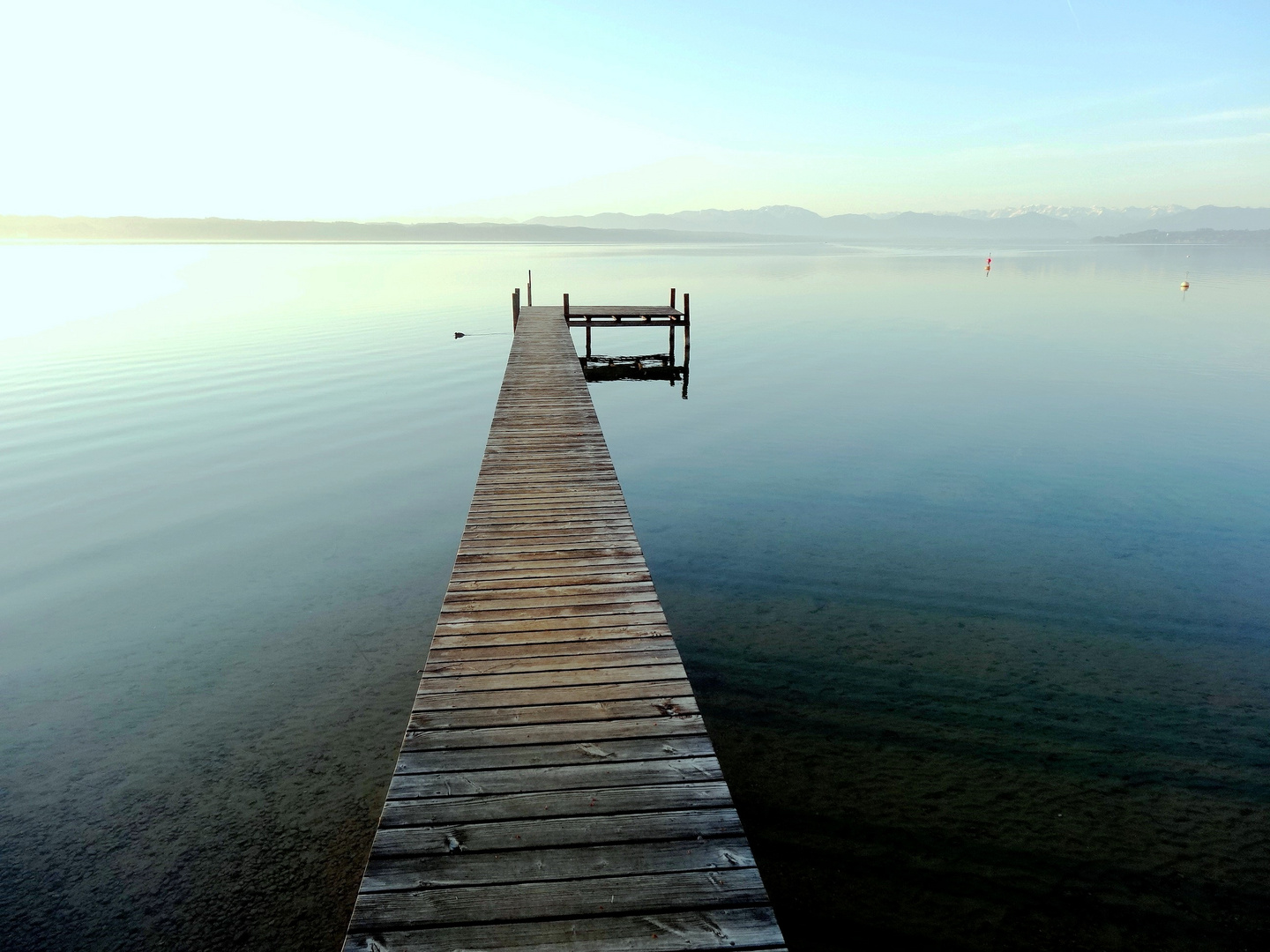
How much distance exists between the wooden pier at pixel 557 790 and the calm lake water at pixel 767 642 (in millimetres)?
1880

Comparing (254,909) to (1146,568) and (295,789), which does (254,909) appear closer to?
(295,789)

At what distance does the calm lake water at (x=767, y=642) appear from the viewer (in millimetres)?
5605

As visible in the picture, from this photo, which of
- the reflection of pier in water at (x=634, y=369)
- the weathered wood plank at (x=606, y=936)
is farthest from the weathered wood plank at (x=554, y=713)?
the reflection of pier in water at (x=634, y=369)

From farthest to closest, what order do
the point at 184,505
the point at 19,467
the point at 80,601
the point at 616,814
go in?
the point at 19,467
the point at 184,505
the point at 80,601
the point at 616,814

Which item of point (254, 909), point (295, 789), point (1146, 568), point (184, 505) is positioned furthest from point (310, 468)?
point (1146, 568)

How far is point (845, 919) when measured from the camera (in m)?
5.29

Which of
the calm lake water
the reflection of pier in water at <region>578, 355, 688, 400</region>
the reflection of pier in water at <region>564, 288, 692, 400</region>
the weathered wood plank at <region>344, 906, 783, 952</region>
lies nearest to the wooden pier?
the weathered wood plank at <region>344, 906, 783, 952</region>

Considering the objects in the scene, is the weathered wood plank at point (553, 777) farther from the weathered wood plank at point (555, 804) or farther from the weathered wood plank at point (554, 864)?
the weathered wood plank at point (554, 864)

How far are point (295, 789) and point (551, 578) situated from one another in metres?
3.00

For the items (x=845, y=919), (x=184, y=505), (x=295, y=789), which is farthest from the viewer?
(x=184, y=505)

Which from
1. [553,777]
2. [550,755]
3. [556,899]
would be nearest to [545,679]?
[550,755]

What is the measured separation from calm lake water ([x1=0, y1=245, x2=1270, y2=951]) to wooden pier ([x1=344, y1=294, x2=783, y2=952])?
1.88m

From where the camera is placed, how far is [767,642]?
882 cm

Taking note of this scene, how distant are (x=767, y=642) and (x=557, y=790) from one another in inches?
198
